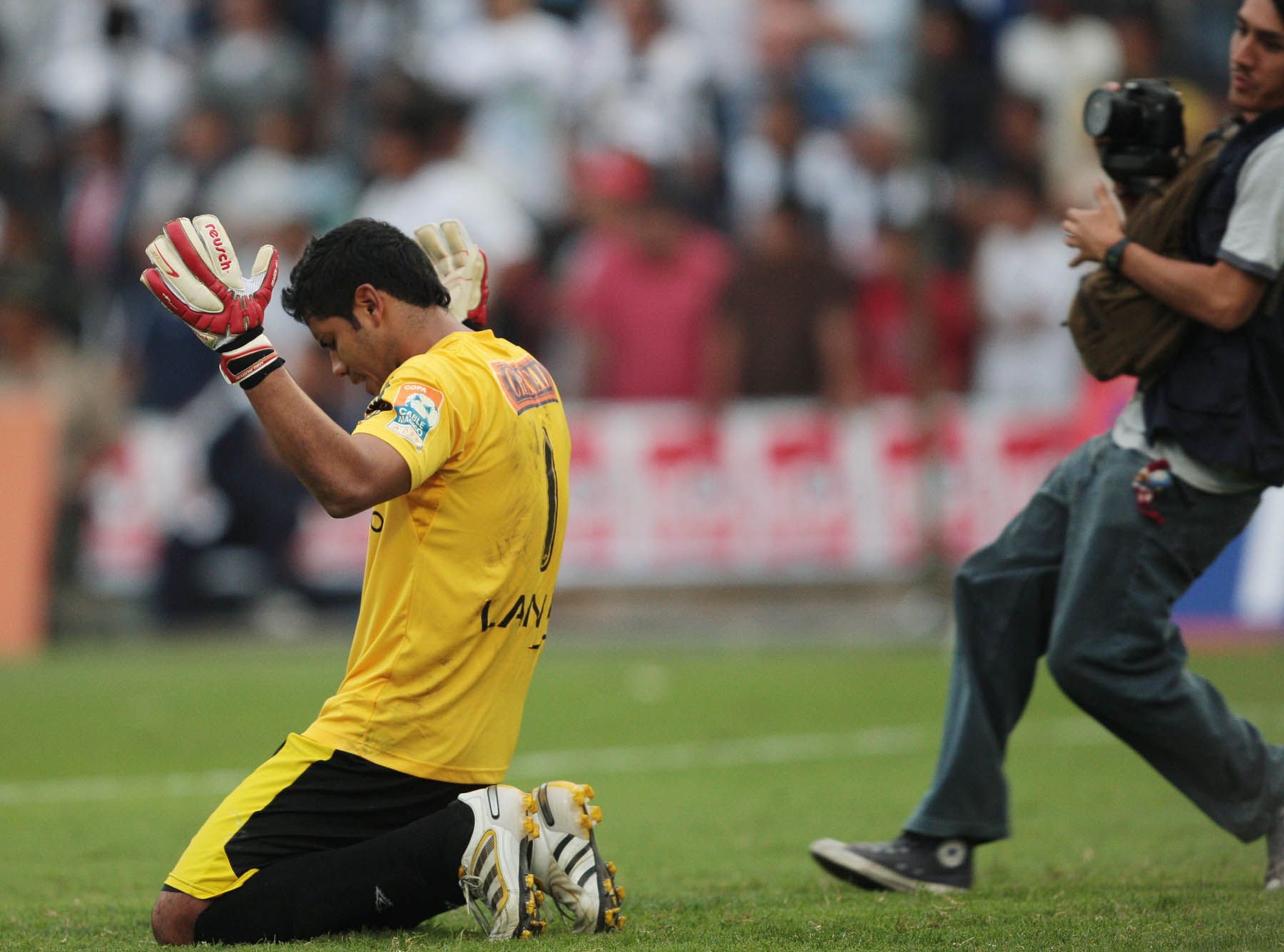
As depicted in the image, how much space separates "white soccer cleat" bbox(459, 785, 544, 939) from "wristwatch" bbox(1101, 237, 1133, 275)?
222 centimetres

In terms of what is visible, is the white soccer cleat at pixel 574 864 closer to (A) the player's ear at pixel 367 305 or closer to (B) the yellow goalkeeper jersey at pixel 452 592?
(B) the yellow goalkeeper jersey at pixel 452 592

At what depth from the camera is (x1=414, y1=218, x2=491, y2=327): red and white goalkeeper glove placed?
215 inches

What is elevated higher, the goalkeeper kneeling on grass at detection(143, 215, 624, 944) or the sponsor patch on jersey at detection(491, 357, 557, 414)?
the sponsor patch on jersey at detection(491, 357, 557, 414)

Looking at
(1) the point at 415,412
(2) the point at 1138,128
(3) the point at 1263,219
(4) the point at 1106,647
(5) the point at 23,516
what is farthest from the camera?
(5) the point at 23,516

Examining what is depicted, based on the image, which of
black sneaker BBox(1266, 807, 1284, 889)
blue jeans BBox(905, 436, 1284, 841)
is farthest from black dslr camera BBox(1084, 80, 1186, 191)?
black sneaker BBox(1266, 807, 1284, 889)

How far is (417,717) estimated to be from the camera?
15.5ft

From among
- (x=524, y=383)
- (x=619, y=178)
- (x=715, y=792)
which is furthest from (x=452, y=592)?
(x=619, y=178)

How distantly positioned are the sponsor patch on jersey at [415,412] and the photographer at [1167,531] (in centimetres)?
189

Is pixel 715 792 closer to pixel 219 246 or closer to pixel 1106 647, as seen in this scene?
pixel 1106 647

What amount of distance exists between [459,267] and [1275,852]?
2.89 m

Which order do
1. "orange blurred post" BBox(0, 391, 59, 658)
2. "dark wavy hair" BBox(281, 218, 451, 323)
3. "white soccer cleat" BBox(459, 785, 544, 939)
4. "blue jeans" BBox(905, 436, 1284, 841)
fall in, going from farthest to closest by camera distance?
"orange blurred post" BBox(0, 391, 59, 658)
"blue jeans" BBox(905, 436, 1284, 841)
"dark wavy hair" BBox(281, 218, 451, 323)
"white soccer cleat" BBox(459, 785, 544, 939)

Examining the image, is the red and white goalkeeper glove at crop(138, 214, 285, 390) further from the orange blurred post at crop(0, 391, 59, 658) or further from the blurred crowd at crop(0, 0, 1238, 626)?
the blurred crowd at crop(0, 0, 1238, 626)

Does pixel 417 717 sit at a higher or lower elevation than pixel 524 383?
lower

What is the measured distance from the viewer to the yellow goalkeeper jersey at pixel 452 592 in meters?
4.68
